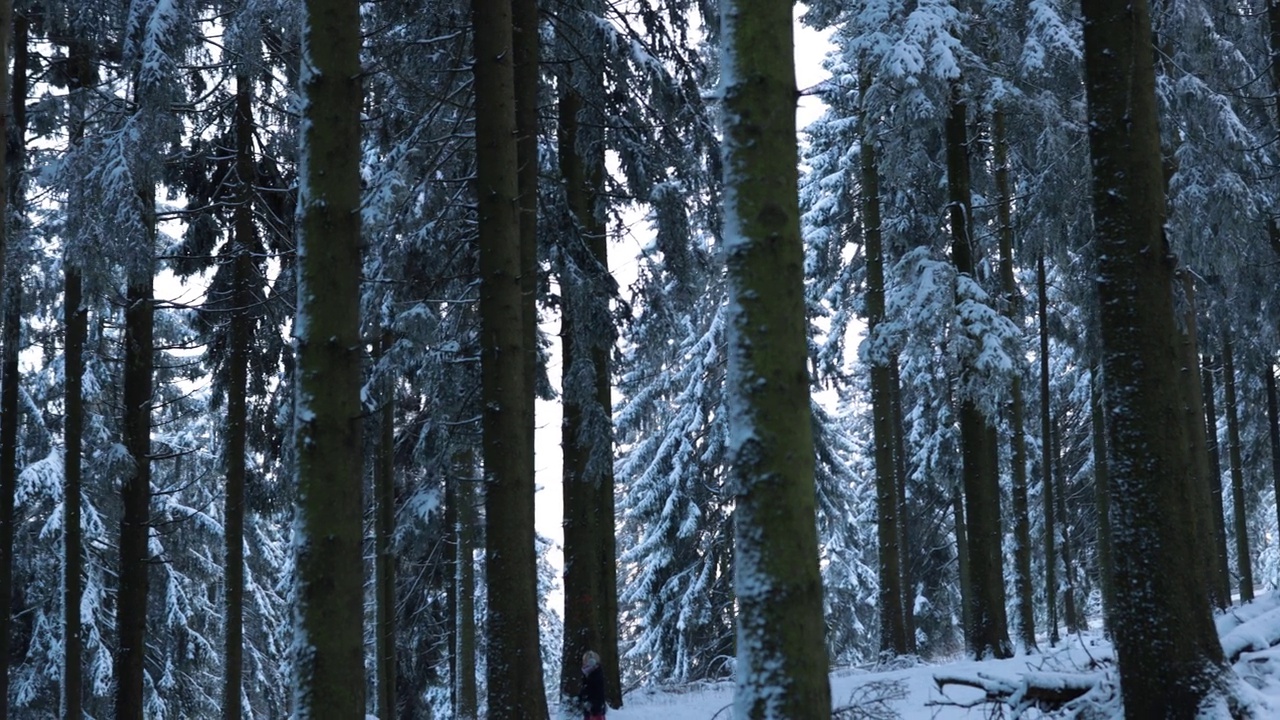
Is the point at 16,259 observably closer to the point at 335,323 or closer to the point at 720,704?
the point at 335,323

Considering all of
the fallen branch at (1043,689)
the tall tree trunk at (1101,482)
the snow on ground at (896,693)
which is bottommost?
the snow on ground at (896,693)

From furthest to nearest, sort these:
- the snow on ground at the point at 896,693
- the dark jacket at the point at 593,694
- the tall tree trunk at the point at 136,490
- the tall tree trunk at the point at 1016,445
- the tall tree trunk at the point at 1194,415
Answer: the tall tree trunk at the point at 1016,445 → the tall tree trunk at the point at 1194,415 → the tall tree trunk at the point at 136,490 → the dark jacket at the point at 593,694 → the snow on ground at the point at 896,693

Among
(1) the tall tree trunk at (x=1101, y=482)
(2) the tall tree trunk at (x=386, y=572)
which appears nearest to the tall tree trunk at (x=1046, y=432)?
(1) the tall tree trunk at (x=1101, y=482)

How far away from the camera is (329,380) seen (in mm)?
7020

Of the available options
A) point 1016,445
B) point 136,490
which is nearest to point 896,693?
point 1016,445

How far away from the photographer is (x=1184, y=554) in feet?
22.1

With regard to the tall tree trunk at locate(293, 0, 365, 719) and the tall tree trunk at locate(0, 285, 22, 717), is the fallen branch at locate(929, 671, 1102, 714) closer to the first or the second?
the tall tree trunk at locate(293, 0, 365, 719)

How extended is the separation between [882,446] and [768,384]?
12976mm

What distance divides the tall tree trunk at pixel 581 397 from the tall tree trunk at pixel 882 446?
505 cm

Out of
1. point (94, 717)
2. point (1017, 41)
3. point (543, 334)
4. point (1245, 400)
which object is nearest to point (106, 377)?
point (94, 717)

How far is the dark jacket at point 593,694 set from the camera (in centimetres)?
1267

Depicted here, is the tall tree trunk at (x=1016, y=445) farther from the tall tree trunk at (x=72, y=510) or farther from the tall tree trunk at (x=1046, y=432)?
the tall tree trunk at (x=72, y=510)

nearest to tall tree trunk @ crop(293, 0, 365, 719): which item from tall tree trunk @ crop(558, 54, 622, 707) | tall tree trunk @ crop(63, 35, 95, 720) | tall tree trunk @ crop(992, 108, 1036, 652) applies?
tall tree trunk @ crop(558, 54, 622, 707)

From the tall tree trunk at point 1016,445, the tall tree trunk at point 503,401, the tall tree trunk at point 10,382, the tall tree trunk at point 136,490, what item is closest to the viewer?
the tall tree trunk at point 503,401
